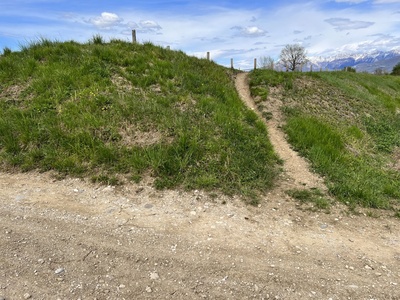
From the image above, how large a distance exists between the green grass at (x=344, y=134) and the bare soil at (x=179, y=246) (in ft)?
3.57

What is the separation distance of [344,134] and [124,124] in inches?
295

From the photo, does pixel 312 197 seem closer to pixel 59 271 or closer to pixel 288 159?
pixel 288 159

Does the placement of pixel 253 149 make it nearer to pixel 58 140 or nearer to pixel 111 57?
pixel 58 140

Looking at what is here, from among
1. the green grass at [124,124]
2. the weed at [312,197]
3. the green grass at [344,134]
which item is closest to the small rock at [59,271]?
the green grass at [124,124]

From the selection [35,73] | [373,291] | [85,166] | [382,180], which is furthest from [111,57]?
[373,291]

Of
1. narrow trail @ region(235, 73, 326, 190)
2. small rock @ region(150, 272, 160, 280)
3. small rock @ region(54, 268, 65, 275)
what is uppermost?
narrow trail @ region(235, 73, 326, 190)

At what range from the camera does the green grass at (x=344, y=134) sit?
6211 millimetres

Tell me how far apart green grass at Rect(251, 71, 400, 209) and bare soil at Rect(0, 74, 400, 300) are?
1.09m

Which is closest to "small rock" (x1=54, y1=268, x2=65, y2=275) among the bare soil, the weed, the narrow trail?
the bare soil

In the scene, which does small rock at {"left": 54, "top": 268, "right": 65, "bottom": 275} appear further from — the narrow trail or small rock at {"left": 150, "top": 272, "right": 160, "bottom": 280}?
the narrow trail

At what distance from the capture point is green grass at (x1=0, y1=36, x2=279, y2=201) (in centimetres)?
606

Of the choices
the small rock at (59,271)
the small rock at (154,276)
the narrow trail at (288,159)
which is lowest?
the small rock at (154,276)

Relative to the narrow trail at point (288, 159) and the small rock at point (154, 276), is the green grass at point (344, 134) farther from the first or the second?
the small rock at point (154, 276)

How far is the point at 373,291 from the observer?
11.0 ft
